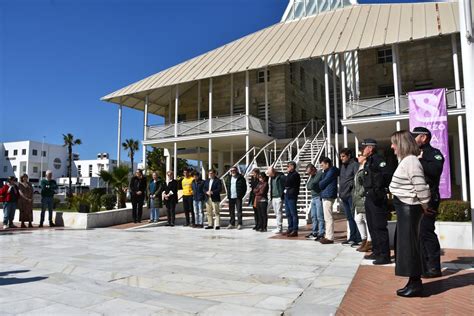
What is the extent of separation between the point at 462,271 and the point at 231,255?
333 centimetres

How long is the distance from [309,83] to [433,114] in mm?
14816

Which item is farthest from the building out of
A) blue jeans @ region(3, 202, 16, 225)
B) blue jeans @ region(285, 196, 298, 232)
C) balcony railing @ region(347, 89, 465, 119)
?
blue jeans @ region(3, 202, 16, 225)

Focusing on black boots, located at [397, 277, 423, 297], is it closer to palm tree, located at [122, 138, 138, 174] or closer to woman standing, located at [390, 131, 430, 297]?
woman standing, located at [390, 131, 430, 297]

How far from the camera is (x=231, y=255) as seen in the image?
6227 millimetres

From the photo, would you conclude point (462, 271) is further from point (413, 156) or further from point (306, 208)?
point (306, 208)

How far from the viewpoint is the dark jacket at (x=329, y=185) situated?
7.35 m

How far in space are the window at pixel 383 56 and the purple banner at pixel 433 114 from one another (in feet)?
29.3

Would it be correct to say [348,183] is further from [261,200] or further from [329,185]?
[261,200]

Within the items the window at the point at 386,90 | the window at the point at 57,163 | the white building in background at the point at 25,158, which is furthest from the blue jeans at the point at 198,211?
the window at the point at 57,163

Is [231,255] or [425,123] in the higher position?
[425,123]

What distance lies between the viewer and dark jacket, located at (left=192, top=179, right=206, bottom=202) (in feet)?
35.3

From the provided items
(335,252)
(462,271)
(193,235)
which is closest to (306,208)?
(193,235)

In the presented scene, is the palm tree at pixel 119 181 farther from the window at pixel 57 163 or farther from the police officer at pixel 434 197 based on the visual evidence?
the window at pixel 57 163

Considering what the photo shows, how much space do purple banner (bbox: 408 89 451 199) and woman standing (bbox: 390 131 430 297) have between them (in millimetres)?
8706
